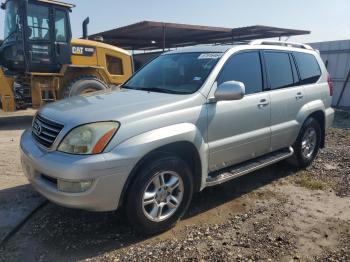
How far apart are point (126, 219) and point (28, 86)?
22.9 ft

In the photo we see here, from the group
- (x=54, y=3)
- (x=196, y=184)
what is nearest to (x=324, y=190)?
(x=196, y=184)

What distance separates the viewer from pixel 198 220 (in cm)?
399

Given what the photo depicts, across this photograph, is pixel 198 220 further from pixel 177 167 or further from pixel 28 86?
pixel 28 86

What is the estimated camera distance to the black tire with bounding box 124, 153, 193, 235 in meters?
3.32

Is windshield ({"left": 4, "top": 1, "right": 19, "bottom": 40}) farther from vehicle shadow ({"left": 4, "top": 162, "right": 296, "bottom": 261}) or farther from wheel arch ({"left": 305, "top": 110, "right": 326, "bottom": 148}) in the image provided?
wheel arch ({"left": 305, "top": 110, "right": 326, "bottom": 148})

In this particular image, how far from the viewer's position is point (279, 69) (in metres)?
5.05

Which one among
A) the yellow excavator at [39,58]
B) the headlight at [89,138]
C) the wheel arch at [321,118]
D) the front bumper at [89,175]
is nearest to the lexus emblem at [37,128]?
the front bumper at [89,175]

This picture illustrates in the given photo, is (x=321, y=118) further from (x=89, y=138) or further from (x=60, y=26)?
(x=60, y=26)

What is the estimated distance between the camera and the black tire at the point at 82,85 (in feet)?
31.6

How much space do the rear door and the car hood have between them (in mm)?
1591

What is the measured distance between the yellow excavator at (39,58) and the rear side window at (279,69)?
6.03 m

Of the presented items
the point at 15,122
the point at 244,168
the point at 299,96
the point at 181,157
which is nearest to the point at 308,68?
the point at 299,96

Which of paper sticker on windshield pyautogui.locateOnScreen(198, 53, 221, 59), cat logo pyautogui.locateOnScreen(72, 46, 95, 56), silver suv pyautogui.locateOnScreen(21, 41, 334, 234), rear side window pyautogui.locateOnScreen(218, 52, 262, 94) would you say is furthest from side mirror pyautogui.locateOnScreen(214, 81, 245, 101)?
cat logo pyautogui.locateOnScreen(72, 46, 95, 56)

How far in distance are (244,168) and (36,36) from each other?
7.01 m
